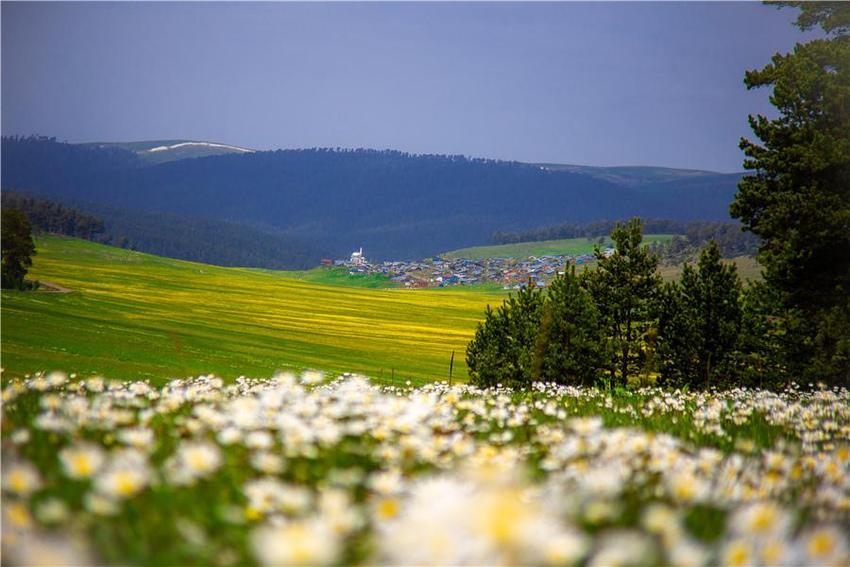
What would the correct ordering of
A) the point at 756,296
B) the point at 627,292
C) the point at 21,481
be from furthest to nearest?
the point at 627,292 → the point at 756,296 → the point at 21,481

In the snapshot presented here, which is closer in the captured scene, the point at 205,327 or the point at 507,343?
the point at 507,343

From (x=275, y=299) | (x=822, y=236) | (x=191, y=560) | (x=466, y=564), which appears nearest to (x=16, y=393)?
(x=191, y=560)

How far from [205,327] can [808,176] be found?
80519 millimetres

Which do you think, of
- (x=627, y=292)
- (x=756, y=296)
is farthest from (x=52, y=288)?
(x=756, y=296)

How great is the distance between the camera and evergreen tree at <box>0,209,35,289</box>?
3506 inches

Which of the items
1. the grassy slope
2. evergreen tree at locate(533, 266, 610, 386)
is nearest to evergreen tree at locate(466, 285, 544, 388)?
evergreen tree at locate(533, 266, 610, 386)

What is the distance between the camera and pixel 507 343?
54.3 metres

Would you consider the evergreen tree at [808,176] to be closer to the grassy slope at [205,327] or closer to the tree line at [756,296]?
the tree line at [756,296]

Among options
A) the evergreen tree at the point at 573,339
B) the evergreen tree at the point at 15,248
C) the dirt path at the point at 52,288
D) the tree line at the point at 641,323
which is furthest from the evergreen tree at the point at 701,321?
the dirt path at the point at 52,288

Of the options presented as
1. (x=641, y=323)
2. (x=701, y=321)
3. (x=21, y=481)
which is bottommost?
(x=641, y=323)

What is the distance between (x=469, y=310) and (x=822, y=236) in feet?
509

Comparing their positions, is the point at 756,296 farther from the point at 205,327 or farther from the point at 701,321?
the point at 205,327

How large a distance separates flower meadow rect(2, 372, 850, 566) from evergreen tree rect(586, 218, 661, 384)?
42321 mm

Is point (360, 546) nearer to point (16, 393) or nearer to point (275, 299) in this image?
point (16, 393)
